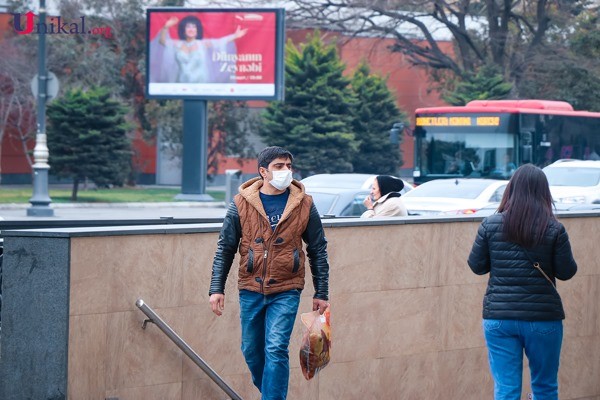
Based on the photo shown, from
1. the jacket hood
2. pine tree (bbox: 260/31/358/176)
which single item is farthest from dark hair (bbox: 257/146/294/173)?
pine tree (bbox: 260/31/358/176)

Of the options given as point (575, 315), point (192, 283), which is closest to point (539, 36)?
point (575, 315)

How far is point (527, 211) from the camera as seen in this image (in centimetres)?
571

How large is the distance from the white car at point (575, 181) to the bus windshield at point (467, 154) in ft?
8.11

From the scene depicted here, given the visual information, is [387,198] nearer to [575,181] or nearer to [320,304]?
[320,304]

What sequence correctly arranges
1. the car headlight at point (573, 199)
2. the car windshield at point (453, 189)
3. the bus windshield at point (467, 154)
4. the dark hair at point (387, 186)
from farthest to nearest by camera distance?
the bus windshield at point (467, 154), the car headlight at point (573, 199), the car windshield at point (453, 189), the dark hair at point (387, 186)

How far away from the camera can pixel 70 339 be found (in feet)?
19.4

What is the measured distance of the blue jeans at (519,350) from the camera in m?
5.81

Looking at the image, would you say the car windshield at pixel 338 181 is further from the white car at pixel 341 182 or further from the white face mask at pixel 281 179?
the white face mask at pixel 281 179

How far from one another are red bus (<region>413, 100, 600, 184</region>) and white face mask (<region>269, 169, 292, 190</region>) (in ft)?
71.6

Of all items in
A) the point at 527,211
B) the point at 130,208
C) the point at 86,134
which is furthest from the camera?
the point at 86,134

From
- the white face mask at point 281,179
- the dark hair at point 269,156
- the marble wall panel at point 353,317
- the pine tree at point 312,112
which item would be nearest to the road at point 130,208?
the pine tree at point 312,112

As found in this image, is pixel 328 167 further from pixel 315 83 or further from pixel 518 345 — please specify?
pixel 518 345

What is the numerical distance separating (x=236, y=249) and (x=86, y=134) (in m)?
34.3

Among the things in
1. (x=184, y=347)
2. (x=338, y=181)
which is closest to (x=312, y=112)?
(x=338, y=181)
